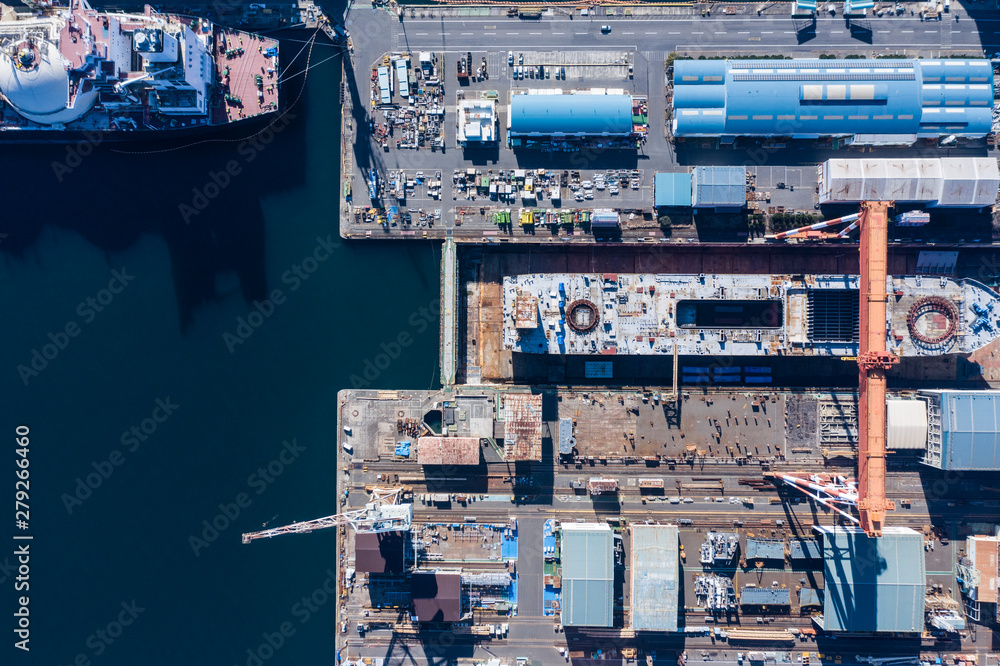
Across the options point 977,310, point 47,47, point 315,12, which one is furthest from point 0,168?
point 977,310

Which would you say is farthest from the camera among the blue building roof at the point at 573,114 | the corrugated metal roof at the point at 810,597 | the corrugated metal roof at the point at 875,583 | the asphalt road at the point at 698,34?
the asphalt road at the point at 698,34

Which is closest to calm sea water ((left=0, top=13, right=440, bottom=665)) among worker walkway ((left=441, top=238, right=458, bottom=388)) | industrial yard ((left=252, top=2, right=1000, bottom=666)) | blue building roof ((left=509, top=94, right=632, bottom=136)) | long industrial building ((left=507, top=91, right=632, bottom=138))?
worker walkway ((left=441, top=238, right=458, bottom=388))

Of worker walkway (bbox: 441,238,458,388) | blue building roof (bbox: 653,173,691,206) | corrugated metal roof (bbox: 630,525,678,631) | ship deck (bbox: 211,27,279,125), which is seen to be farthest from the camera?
worker walkway (bbox: 441,238,458,388)

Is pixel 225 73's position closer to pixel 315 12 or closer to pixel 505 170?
pixel 315 12

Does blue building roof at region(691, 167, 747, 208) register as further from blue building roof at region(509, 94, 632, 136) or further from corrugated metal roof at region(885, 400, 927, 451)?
corrugated metal roof at region(885, 400, 927, 451)

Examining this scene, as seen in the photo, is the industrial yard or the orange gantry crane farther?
the industrial yard

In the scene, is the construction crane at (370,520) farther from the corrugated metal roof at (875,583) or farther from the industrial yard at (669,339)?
the corrugated metal roof at (875,583)

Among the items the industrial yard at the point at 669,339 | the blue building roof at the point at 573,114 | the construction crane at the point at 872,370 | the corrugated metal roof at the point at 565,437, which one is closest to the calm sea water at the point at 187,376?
the industrial yard at the point at 669,339
